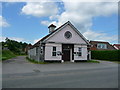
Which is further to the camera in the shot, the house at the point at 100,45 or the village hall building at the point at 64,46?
the house at the point at 100,45

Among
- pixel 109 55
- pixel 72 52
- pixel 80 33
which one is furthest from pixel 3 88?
pixel 109 55

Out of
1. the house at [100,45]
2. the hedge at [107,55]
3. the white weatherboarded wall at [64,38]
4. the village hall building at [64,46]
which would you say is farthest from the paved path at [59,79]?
the house at [100,45]

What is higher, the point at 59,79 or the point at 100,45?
the point at 100,45

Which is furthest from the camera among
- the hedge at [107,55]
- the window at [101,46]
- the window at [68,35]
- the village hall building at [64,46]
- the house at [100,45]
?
the window at [101,46]

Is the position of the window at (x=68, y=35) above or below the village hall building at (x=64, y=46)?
A: above

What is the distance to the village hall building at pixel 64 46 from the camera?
18.5m

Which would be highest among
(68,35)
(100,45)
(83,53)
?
(68,35)

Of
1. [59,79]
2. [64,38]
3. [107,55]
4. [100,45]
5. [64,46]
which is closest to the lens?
[59,79]

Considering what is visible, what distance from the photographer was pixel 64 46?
20.0 m

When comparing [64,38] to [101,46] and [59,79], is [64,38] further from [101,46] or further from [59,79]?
[101,46]

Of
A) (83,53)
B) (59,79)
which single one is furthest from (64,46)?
(59,79)

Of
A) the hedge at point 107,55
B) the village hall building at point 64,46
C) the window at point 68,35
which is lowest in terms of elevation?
the hedge at point 107,55

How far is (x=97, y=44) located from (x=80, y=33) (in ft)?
74.2

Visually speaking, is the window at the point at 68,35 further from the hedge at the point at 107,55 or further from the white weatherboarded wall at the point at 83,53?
the hedge at the point at 107,55
